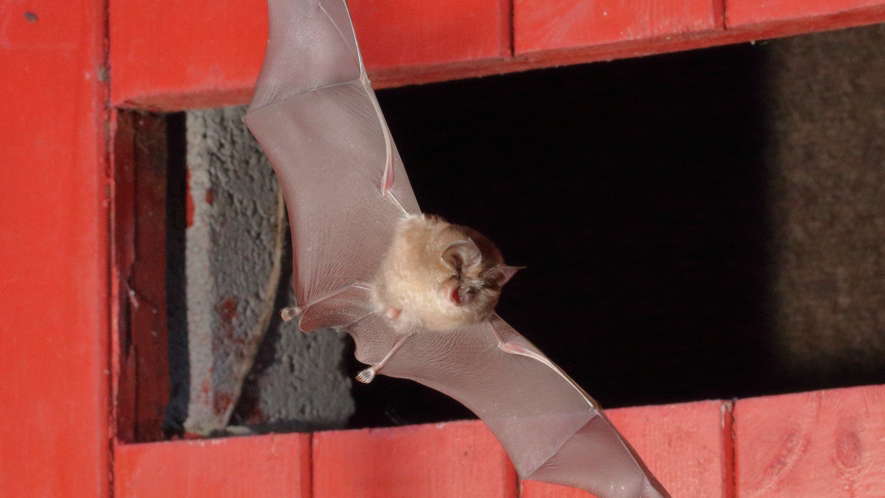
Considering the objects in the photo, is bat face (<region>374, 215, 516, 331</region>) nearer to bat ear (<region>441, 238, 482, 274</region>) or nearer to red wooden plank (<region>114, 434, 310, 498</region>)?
bat ear (<region>441, 238, 482, 274</region>)

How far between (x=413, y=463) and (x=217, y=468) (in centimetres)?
51

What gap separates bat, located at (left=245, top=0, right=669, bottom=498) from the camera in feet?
6.08

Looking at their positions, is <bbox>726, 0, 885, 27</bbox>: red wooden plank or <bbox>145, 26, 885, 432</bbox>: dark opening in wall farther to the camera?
<bbox>145, 26, 885, 432</bbox>: dark opening in wall

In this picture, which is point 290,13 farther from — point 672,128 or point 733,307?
point 733,307

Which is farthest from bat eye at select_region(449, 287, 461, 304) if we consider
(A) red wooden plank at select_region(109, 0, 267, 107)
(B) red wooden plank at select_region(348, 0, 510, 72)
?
(A) red wooden plank at select_region(109, 0, 267, 107)

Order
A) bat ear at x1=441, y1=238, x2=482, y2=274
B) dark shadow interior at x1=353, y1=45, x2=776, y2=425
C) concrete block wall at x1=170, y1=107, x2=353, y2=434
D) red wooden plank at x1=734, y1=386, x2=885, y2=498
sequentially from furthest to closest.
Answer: dark shadow interior at x1=353, y1=45, x2=776, y2=425, concrete block wall at x1=170, y1=107, x2=353, y2=434, red wooden plank at x1=734, y1=386, x2=885, y2=498, bat ear at x1=441, y1=238, x2=482, y2=274

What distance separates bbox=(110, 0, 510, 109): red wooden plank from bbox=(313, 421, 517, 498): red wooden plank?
898 mm

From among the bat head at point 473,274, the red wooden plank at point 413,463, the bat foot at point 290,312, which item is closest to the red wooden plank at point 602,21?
the bat head at point 473,274

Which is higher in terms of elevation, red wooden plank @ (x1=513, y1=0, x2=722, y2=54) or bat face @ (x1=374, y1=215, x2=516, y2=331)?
red wooden plank @ (x1=513, y1=0, x2=722, y2=54)

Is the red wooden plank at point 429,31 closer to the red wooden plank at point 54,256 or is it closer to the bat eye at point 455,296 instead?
the bat eye at point 455,296

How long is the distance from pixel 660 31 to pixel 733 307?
1.16m

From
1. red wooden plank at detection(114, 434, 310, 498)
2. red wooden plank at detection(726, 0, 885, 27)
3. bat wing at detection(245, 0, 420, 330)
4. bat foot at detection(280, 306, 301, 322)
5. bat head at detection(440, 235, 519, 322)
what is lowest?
red wooden plank at detection(114, 434, 310, 498)

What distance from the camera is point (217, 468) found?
7.11ft

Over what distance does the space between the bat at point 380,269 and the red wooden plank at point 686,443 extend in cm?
17
